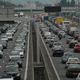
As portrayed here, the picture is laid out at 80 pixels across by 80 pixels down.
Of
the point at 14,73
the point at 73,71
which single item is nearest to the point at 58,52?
the point at 73,71

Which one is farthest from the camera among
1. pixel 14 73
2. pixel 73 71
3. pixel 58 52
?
pixel 58 52

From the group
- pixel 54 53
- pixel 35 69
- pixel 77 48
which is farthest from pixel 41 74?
pixel 77 48

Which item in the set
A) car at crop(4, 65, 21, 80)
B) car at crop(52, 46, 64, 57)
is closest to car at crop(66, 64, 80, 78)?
car at crop(4, 65, 21, 80)

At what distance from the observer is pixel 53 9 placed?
10712 cm

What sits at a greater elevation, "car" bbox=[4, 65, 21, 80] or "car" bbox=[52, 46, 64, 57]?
"car" bbox=[4, 65, 21, 80]

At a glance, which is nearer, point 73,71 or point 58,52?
point 73,71

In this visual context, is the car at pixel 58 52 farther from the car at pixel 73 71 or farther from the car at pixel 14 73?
the car at pixel 73 71

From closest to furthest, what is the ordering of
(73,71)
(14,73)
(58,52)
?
1. (14,73)
2. (73,71)
3. (58,52)

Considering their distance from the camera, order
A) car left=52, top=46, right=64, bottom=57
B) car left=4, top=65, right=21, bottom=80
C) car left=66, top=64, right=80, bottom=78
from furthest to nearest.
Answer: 1. car left=52, top=46, right=64, bottom=57
2. car left=66, top=64, right=80, bottom=78
3. car left=4, top=65, right=21, bottom=80

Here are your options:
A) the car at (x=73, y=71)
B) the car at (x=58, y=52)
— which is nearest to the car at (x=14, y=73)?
the car at (x=73, y=71)

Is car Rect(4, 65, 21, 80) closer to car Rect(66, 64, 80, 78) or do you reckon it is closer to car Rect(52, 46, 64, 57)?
car Rect(66, 64, 80, 78)

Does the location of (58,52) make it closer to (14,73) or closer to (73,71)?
(73,71)

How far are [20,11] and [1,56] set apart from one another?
451ft

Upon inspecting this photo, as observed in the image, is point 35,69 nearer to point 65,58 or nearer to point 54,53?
point 65,58
